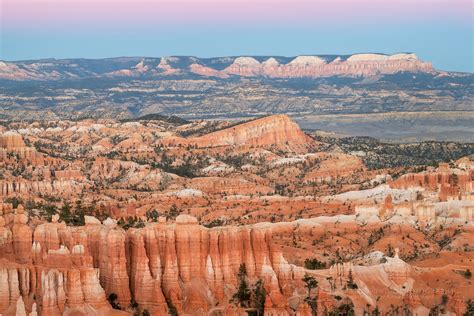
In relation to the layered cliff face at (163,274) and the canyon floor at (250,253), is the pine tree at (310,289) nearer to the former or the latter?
the canyon floor at (250,253)

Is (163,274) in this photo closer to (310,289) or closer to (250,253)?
(250,253)

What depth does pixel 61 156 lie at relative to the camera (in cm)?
19050

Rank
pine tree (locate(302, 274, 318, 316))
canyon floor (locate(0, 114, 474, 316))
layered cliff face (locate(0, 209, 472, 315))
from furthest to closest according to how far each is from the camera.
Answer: pine tree (locate(302, 274, 318, 316)) → canyon floor (locate(0, 114, 474, 316)) → layered cliff face (locate(0, 209, 472, 315))

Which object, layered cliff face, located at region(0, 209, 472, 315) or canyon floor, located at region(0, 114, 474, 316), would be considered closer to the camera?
layered cliff face, located at region(0, 209, 472, 315)

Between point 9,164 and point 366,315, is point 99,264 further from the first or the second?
point 9,164

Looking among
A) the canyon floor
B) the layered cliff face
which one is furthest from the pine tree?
the layered cliff face

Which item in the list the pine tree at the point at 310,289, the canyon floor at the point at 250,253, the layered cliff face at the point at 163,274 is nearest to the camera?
the layered cliff face at the point at 163,274

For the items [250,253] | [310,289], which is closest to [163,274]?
[250,253]

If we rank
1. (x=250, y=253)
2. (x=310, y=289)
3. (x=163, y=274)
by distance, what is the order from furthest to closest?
(x=250, y=253), (x=310, y=289), (x=163, y=274)

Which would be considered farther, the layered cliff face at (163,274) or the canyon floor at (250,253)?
the canyon floor at (250,253)

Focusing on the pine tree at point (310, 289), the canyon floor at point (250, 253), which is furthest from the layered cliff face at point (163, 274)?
the pine tree at point (310, 289)

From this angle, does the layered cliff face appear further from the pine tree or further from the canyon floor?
the pine tree

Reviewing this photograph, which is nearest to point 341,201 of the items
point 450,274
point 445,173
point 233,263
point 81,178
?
point 445,173

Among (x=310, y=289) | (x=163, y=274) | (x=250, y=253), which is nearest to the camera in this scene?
(x=163, y=274)
